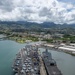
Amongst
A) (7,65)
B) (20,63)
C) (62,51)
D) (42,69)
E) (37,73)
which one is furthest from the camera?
(62,51)

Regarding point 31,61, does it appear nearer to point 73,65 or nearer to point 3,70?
point 3,70

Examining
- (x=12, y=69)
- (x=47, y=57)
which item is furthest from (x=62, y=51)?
(x=12, y=69)

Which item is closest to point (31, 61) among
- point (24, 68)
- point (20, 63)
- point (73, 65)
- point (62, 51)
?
point (20, 63)

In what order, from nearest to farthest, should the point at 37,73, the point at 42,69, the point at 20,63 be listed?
the point at 37,73
the point at 42,69
the point at 20,63

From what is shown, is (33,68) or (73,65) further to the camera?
(73,65)

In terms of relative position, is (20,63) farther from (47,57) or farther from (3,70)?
(47,57)

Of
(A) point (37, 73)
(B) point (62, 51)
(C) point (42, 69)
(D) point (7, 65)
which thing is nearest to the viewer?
(A) point (37, 73)

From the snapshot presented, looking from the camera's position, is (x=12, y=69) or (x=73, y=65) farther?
(x=73, y=65)

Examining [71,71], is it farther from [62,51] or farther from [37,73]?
[62,51]

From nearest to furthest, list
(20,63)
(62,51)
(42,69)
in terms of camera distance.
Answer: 1. (42,69)
2. (20,63)
3. (62,51)
